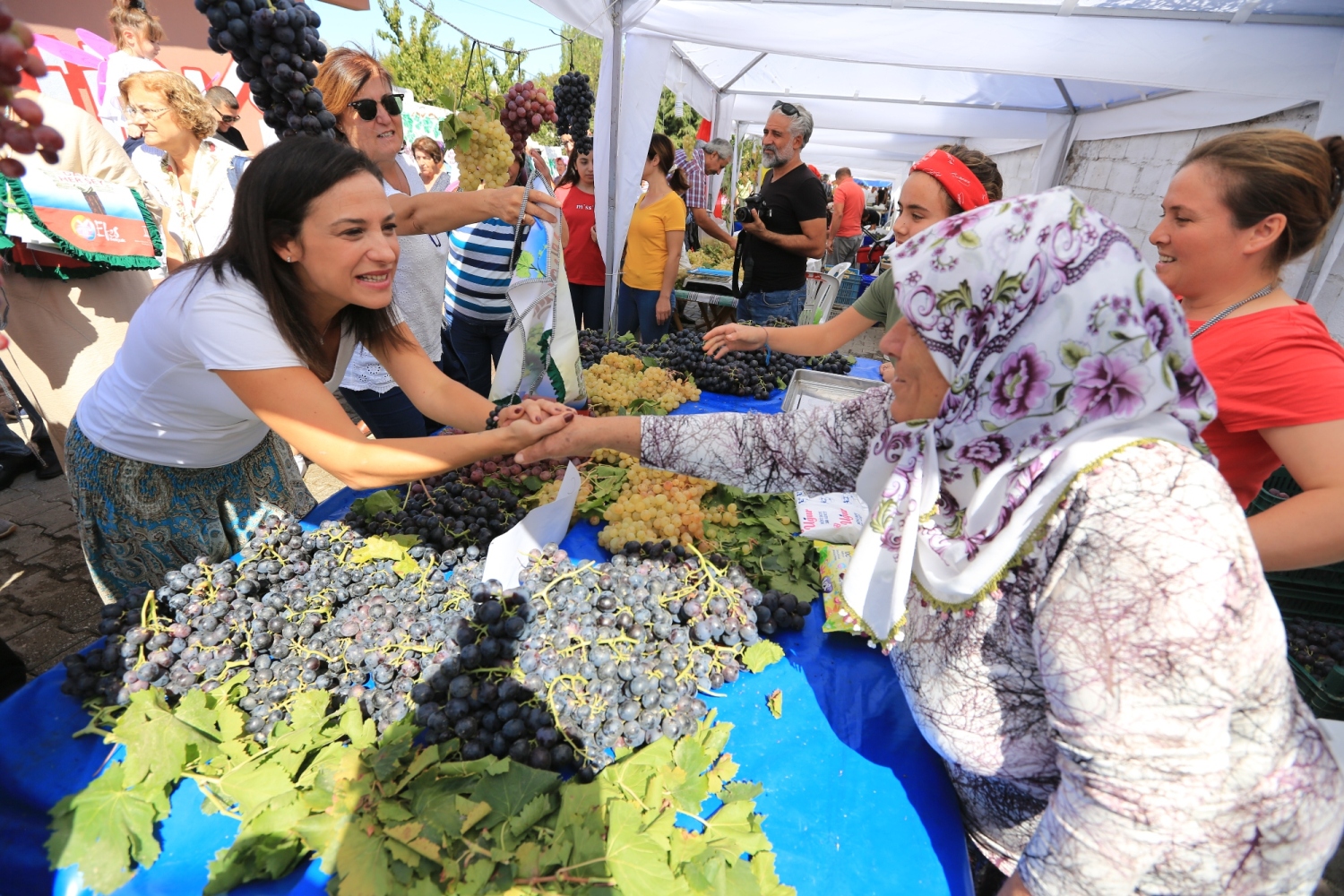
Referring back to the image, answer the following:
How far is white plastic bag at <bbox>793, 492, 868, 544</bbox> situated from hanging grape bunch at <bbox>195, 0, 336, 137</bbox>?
2.44m

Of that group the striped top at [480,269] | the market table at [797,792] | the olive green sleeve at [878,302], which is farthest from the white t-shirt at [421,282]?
the olive green sleeve at [878,302]

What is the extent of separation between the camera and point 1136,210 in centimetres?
709

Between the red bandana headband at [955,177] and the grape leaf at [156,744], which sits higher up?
the red bandana headband at [955,177]

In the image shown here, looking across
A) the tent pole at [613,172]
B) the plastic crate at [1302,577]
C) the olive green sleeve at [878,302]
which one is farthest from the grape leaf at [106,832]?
the tent pole at [613,172]

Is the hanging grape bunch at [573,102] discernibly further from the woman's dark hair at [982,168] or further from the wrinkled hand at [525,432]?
the wrinkled hand at [525,432]

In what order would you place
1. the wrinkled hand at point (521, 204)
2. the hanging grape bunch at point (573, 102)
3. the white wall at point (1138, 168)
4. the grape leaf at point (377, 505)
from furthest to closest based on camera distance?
1. the white wall at point (1138, 168)
2. the hanging grape bunch at point (573, 102)
3. the wrinkled hand at point (521, 204)
4. the grape leaf at point (377, 505)

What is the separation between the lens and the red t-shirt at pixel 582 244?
19.0ft

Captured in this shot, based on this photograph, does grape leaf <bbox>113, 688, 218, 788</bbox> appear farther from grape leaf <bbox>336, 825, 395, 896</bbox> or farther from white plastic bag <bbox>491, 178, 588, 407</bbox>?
white plastic bag <bbox>491, 178, 588, 407</bbox>

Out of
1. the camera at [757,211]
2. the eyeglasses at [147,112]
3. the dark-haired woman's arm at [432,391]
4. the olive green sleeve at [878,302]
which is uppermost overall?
the eyeglasses at [147,112]

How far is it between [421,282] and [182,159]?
2049 millimetres

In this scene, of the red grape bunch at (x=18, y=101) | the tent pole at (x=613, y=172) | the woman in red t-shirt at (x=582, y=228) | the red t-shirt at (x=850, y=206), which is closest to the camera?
the red grape bunch at (x=18, y=101)

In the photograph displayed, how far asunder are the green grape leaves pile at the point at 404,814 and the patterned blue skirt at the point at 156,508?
904 mm

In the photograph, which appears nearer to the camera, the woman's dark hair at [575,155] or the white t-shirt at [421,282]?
the white t-shirt at [421,282]

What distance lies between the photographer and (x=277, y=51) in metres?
2.25
